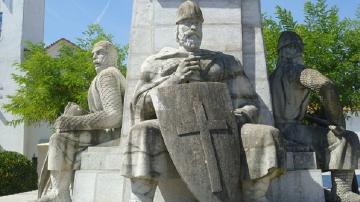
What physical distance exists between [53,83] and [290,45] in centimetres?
1248

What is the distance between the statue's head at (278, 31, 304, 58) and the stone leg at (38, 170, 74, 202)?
3095 millimetres

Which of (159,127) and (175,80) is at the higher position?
(175,80)

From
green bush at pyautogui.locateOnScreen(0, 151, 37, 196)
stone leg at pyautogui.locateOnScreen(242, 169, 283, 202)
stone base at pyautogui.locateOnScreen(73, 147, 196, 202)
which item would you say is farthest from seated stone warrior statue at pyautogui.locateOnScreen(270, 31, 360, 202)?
green bush at pyautogui.locateOnScreen(0, 151, 37, 196)

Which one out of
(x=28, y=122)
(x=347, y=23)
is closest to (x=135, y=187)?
(x=347, y=23)

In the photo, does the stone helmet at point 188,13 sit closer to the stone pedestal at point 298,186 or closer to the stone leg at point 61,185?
the stone pedestal at point 298,186

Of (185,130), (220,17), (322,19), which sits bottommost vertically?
(185,130)

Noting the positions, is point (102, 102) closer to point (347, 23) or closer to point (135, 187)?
point (135, 187)

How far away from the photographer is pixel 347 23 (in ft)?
53.1

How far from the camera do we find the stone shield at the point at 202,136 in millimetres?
3832

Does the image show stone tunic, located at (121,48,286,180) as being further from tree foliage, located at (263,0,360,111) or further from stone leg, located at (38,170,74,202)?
tree foliage, located at (263,0,360,111)

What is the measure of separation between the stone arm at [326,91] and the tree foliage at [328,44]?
28.1 feet

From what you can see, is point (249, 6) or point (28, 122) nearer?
point (249, 6)

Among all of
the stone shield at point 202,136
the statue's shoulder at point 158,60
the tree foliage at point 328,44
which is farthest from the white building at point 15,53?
the stone shield at point 202,136

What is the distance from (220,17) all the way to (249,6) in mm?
410
